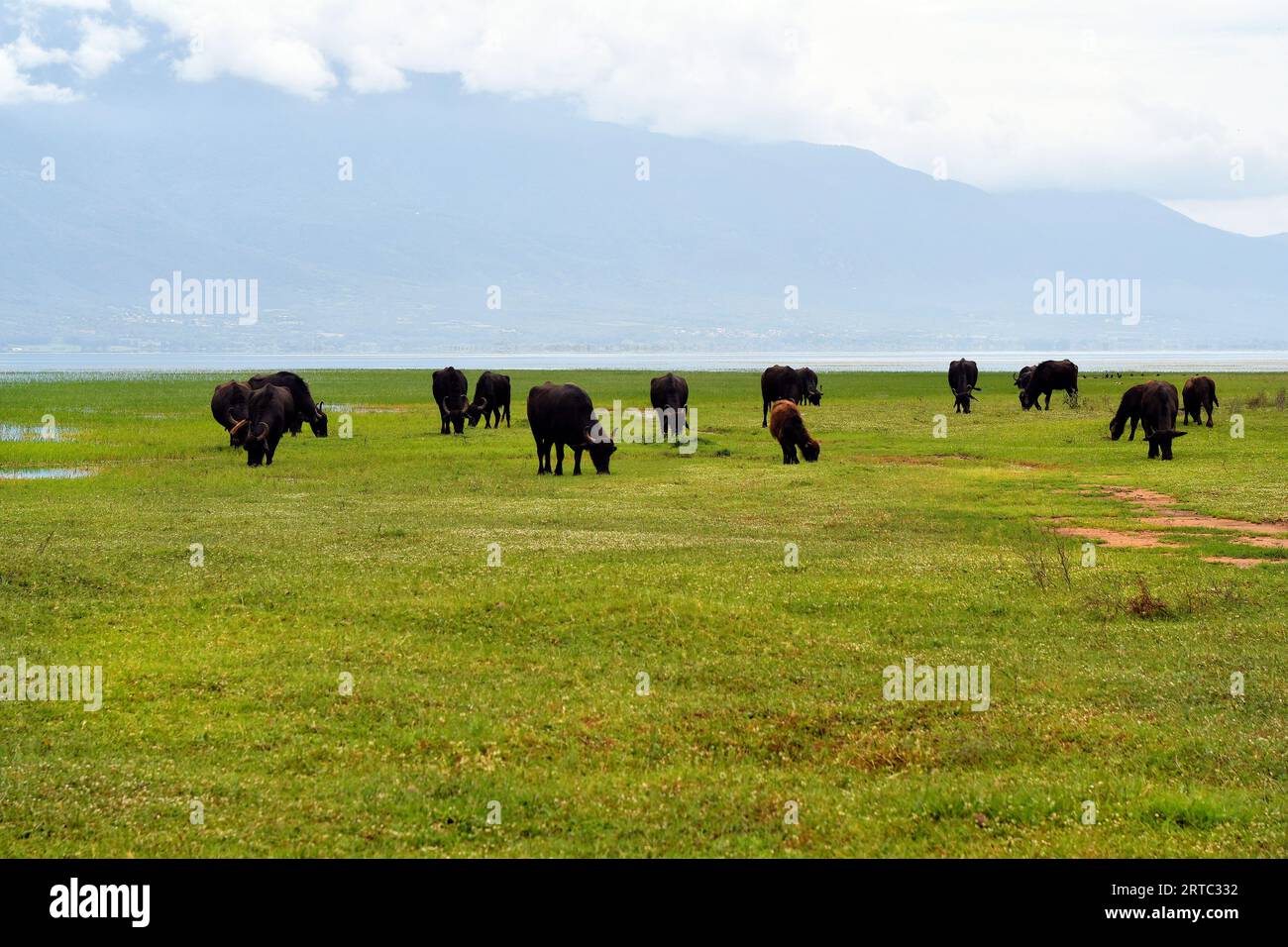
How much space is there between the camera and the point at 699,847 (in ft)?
32.9

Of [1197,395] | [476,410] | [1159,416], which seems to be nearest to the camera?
[1159,416]

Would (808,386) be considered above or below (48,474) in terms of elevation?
above

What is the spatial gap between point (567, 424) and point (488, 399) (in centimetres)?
2295

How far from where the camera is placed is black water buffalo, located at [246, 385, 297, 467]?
3928 cm

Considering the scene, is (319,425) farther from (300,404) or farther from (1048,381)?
(1048,381)

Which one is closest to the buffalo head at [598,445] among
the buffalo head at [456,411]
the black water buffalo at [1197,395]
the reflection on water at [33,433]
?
the buffalo head at [456,411]

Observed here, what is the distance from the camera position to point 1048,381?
6950cm

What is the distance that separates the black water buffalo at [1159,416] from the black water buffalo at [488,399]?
2660cm

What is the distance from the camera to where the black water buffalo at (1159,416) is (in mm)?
40344

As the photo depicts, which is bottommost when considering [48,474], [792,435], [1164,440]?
[48,474]

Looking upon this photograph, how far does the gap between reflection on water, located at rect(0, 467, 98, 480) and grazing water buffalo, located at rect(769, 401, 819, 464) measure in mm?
20288

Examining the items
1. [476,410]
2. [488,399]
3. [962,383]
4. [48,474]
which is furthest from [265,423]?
[962,383]

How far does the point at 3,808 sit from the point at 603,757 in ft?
16.9
